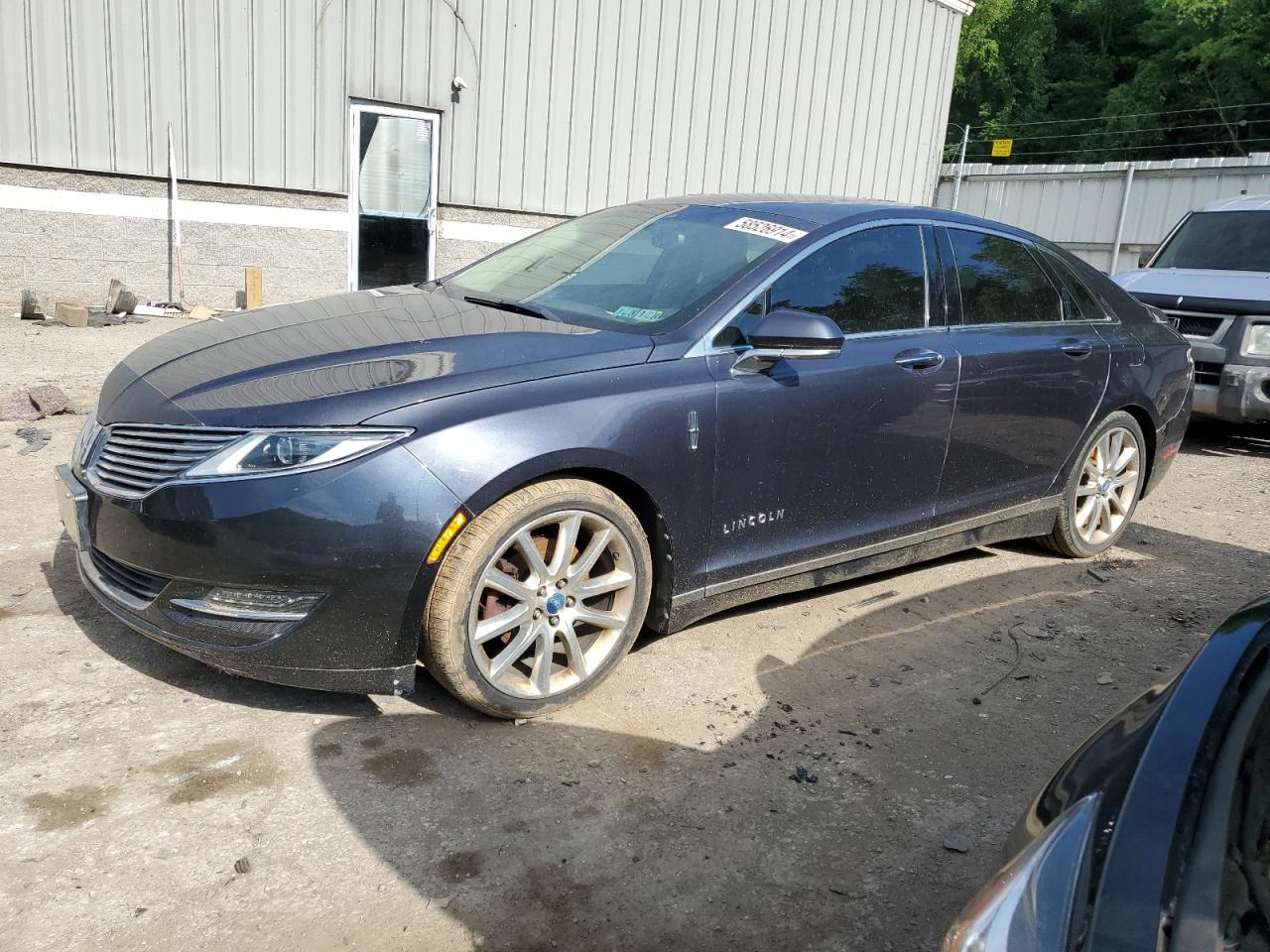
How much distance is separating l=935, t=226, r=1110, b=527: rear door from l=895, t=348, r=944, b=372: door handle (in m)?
0.16

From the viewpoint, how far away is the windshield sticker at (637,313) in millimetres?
3645

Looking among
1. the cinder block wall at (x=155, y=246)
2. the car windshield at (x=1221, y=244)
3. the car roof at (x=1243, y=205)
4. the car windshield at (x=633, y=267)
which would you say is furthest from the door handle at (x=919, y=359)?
the cinder block wall at (x=155, y=246)

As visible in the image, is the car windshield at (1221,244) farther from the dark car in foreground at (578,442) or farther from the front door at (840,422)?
the front door at (840,422)

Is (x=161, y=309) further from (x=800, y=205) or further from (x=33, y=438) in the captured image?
(x=800, y=205)

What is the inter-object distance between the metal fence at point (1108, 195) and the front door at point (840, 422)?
14.1 m

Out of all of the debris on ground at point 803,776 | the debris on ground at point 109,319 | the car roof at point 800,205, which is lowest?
the debris on ground at point 803,776

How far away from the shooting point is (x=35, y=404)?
637 centimetres

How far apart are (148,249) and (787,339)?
9.26 meters

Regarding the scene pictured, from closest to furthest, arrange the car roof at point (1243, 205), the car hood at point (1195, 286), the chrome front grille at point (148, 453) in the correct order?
the chrome front grille at point (148, 453) → the car hood at point (1195, 286) → the car roof at point (1243, 205)

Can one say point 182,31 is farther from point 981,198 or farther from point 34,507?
point 981,198

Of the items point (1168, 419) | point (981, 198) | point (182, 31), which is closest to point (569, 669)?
point (1168, 419)

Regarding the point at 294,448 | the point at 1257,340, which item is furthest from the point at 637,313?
the point at 1257,340

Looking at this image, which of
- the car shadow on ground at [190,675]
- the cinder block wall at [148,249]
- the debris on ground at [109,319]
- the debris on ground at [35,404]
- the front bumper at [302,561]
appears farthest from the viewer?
the cinder block wall at [148,249]

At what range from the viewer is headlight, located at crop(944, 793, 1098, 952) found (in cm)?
139
